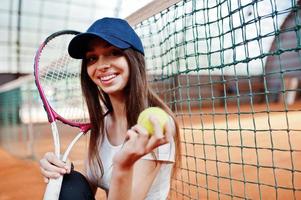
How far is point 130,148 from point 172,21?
1.14 meters

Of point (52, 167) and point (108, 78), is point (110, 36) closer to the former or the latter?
point (108, 78)

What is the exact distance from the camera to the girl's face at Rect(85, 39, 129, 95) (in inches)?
41.6

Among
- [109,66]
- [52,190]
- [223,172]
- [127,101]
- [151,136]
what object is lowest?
[223,172]

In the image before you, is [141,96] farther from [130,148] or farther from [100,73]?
[130,148]

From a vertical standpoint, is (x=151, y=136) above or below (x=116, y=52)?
below

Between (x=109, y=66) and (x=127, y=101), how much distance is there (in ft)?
0.47

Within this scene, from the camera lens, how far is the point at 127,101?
3.70ft

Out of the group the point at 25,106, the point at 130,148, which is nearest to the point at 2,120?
the point at 25,106

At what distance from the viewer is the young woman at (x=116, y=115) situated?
0.97 meters

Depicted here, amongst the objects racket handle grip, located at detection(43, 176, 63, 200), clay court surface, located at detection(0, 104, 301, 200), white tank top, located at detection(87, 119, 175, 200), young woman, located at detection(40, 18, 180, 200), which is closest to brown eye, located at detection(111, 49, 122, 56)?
young woman, located at detection(40, 18, 180, 200)

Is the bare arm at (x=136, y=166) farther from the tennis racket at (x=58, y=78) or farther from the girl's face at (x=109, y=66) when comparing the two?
the tennis racket at (x=58, y=78)

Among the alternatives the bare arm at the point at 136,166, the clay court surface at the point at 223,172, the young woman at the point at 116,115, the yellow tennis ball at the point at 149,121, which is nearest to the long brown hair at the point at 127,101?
the young woman at the point at 116,115

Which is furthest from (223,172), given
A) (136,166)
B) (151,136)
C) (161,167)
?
(151,136)

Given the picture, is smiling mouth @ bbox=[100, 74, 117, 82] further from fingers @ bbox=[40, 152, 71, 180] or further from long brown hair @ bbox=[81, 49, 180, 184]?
fingers @ bbox=[40, 152, 71, 180]
